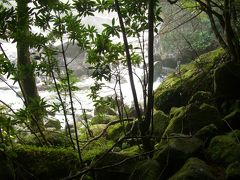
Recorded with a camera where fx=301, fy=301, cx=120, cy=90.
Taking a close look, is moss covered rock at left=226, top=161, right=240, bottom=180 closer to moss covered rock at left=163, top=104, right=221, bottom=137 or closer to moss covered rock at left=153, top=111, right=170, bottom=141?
moss covered rock at left=163, top=104, right=221, bottom=137

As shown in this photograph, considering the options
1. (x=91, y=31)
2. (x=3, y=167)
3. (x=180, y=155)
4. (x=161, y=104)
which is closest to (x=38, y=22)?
(x=91, y=31)

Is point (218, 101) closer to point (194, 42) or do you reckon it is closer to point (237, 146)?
point (237, 146)

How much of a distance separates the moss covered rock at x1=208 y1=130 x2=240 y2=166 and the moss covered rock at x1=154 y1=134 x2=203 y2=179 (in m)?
0.17

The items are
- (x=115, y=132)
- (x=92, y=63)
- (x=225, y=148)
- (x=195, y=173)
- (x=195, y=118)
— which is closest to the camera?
(x=195, y=173)

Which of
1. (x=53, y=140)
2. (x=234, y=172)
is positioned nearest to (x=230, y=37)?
(x=234, y=172)

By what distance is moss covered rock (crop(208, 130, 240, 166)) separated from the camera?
119 inches

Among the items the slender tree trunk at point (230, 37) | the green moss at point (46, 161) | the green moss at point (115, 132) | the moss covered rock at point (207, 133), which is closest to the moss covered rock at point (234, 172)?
the moss covered rock at point (207, 133)

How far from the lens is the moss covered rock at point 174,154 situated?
309 centimetres

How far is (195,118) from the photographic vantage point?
12.8ft

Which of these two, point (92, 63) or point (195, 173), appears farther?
point (92, 63)

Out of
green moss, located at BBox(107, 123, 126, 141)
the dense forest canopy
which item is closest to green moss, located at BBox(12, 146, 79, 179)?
the dense forest canopy

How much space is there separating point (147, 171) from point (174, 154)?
0.33 m

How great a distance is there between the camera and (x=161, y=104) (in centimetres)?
593

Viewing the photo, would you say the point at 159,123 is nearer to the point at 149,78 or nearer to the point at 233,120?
the point at 233,120
